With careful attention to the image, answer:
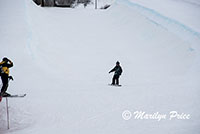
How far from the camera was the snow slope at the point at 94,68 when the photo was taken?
728 centimetres

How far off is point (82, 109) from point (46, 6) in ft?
74.6

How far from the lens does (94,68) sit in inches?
577

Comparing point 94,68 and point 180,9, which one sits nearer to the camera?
point 94,68

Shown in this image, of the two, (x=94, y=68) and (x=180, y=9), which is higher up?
(x=180, y=9)

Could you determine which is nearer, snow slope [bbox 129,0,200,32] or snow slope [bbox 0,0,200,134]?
snow slope [bbox 0,0,200,134]

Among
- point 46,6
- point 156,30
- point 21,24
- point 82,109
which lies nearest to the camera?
point 82,109

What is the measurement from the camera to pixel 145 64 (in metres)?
15.3

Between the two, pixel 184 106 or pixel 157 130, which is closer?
pixel 157 130

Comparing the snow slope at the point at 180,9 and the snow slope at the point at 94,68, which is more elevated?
the snow slope at the point at 180,9

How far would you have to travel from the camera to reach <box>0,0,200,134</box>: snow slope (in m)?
7.28

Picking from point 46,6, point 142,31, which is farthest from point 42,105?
point 46,6

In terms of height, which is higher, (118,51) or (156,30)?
(156,30)

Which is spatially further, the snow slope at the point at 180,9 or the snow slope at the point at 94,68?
the snow slope at the point at 180,9

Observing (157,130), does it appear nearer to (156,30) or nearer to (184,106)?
(184,106)
